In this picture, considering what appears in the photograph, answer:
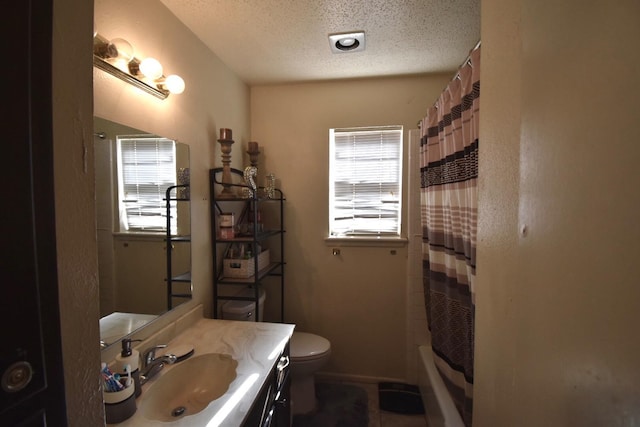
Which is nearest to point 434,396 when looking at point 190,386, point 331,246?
point 331,246

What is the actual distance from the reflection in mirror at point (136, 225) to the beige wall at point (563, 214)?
49.5 inches

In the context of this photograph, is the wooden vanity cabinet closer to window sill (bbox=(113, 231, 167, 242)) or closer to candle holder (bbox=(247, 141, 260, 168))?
window sill (bbox=(113, 231, 167, 242))

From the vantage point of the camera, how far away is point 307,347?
1.83 m

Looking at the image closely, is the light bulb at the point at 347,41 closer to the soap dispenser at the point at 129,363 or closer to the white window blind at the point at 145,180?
the white window blind at the point at 145,180

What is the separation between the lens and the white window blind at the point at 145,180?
1089mm

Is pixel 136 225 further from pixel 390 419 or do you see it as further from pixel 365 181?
pixel 390 419

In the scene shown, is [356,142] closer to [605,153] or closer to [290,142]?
[290,142]

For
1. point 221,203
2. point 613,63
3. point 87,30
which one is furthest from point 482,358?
point 221,203

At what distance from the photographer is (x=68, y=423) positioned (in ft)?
1.29

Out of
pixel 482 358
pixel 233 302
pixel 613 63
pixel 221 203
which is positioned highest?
pixel 613 63

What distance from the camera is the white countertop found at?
826 millimetres

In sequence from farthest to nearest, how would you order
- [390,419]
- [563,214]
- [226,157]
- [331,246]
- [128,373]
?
1. [331,246]
2. [390,419]
3. [226,157]
4. [128,373]
5. [563,214]

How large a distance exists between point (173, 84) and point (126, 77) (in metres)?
0.22

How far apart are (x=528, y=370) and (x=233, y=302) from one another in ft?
5.34
